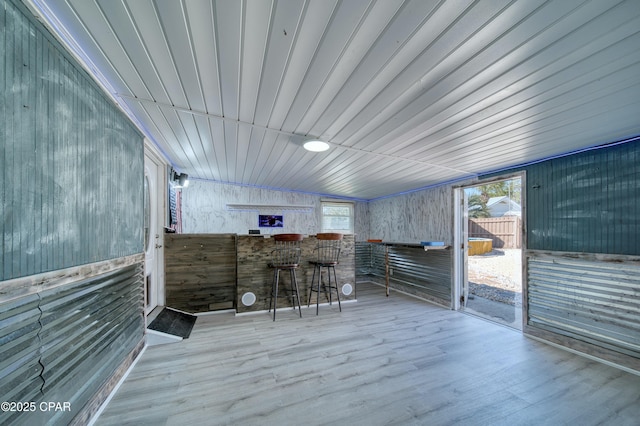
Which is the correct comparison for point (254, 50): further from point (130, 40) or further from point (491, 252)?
point (491, 252)

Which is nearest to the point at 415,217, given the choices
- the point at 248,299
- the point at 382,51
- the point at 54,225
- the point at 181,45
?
the point at 248,299

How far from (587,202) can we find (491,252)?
4.51 meters

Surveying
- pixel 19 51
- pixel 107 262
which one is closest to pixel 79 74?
pixel 19 51

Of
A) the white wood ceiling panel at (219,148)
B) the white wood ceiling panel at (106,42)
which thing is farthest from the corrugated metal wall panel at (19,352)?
the white wood ceiling panel at (219,148)

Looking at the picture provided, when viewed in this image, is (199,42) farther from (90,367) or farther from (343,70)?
(90,367)

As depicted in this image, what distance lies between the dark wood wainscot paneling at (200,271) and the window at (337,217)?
2993 millimetres

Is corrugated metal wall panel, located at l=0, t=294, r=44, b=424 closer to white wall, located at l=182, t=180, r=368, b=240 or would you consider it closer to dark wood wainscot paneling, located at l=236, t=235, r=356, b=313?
dark wood wainscot paneling, located at l=236, t=235, r=356, b=313

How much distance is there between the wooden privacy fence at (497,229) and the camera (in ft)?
19.5

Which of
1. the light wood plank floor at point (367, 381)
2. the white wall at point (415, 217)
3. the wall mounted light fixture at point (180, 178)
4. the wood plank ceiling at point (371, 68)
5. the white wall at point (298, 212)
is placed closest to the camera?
the wood plank ceiling at point (371, 68)

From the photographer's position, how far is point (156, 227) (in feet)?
11.5

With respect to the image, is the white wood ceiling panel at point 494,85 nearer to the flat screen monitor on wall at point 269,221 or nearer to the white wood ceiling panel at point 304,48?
the white wood ceiling panel at point 304,48

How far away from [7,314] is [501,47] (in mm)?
2715

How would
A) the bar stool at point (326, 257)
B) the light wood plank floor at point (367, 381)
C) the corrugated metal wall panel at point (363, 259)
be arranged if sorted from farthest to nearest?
1. the corrugated metal wall panel at point (363, 259)
2. the bar stool at point (326, 257)
3. the light wood plank floor at point (367, 381)

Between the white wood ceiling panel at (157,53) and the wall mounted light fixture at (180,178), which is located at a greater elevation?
the white wood ceiling panel at (157,53)
